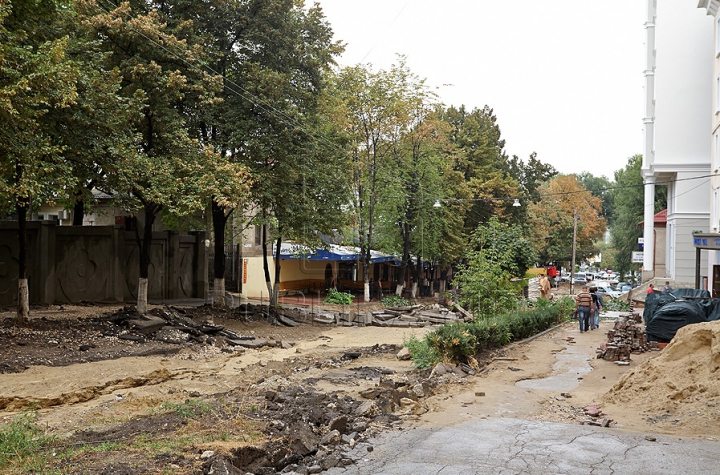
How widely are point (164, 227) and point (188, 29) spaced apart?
12967mm

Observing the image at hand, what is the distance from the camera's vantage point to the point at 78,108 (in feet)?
50.5

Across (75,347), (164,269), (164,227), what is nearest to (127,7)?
(75,347)

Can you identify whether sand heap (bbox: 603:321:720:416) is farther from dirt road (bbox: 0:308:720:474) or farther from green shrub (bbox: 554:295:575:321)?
green shrub (bbox: 554:295:575:321)

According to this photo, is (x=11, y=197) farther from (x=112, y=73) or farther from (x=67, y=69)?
(x=112, y=73)

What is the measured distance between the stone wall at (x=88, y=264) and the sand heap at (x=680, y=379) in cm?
1798

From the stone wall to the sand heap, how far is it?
59.0 ft

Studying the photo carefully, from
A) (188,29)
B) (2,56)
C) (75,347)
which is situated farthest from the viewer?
(188,29)

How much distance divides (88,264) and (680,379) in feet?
63.6

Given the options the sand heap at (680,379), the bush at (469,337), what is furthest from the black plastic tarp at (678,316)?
the sand heap at (680,379)

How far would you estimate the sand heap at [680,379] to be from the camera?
1063 centimetres

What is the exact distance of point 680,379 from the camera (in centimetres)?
1126

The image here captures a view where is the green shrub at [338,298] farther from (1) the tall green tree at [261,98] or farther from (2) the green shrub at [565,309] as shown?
→ (2) the green shrub at [565,309]

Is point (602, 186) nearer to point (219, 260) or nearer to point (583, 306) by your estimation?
point (583, 306)

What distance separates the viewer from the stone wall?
65.3 feet
